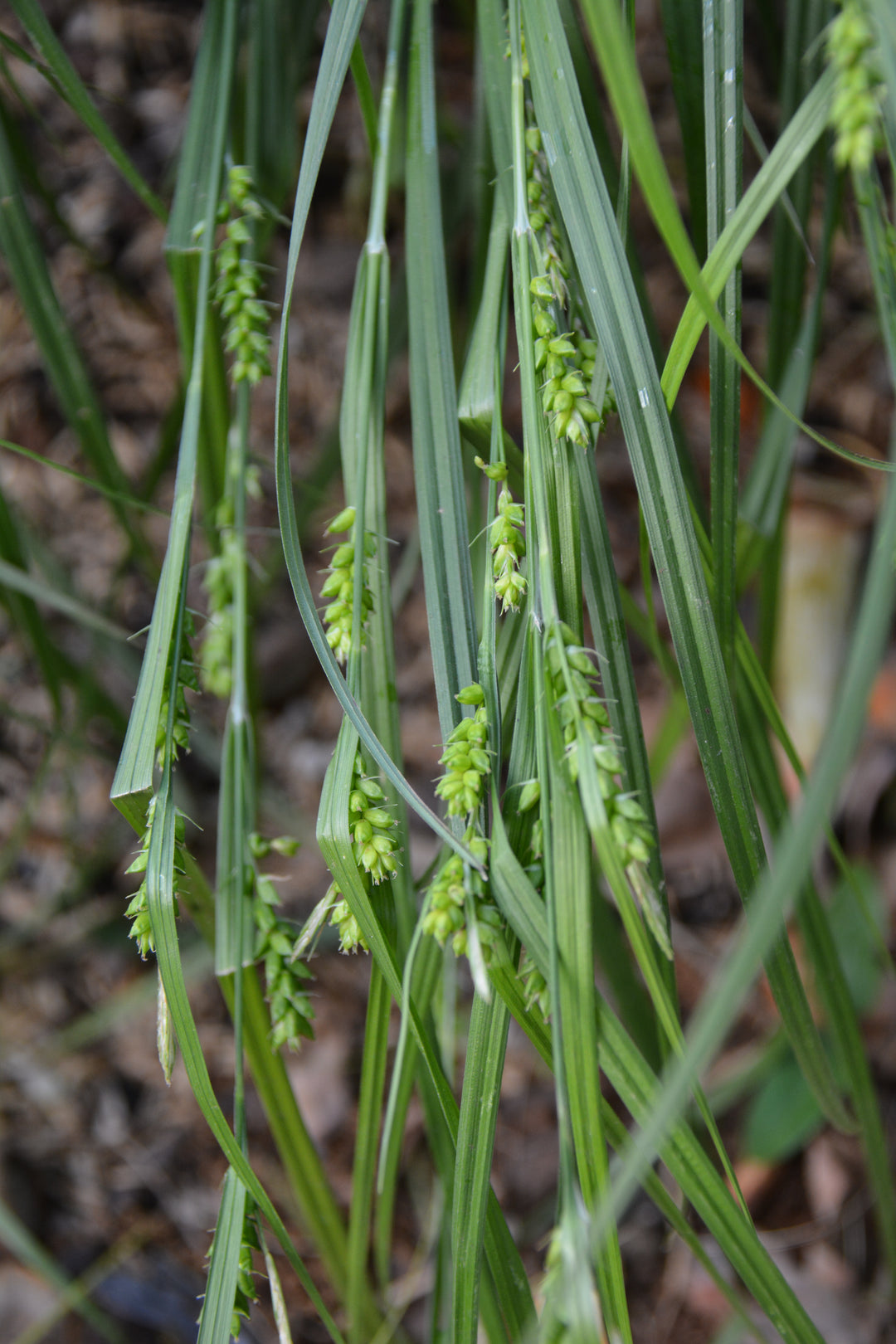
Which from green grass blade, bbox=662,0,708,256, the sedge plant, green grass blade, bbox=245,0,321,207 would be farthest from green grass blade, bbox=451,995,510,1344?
green grass blade, bbox=245,0,321,207

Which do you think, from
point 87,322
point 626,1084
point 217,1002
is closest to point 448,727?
point 626,1084

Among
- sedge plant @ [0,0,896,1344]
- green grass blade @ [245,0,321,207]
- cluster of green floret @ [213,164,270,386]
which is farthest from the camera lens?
green grass blade @ [245,0,321,207]

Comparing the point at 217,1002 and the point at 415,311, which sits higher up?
the point at 415,311

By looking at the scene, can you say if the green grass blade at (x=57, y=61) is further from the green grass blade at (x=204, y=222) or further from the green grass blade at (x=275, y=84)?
the green grass blade at (x=275, y=84)

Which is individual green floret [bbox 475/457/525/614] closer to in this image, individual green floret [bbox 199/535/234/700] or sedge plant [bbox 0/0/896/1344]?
sedge plant [bbox 0/0/896/1344]

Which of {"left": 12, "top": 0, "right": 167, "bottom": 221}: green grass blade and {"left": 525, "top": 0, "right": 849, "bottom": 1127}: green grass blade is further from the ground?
{"left": 12, "top": 0, "right": 167, "bottom": 221}: green grass blade

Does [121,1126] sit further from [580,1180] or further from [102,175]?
[102,175]

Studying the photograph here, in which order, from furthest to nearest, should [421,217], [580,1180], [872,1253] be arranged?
1. [872,1253]
2. [421,217]
3. [580,1180]
